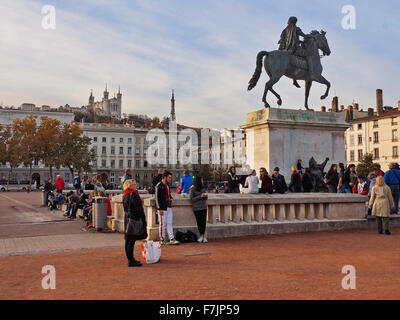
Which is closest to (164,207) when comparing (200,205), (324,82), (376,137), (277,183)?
(200,205)

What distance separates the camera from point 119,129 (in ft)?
389

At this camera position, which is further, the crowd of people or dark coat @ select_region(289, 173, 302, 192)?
dark coat @ select_region(289, 173, 302, 192)

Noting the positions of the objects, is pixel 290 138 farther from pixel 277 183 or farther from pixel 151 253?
pixel 151 253

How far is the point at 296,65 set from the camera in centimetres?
1736

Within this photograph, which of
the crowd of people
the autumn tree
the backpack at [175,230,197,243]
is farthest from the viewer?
the autumn tree

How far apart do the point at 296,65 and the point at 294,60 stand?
0.23m

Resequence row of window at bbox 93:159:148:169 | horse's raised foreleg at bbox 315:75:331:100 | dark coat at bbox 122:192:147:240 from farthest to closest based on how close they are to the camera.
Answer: row of window at bbox 93:159:148:169, horse's raised foreleg at bbox 315:75:331:100, dark coat at bbox 122:192:147:240

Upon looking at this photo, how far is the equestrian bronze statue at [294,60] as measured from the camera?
1689 cm

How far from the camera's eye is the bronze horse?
16.9 metres

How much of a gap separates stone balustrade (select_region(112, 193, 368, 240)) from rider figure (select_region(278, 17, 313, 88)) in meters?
6.67

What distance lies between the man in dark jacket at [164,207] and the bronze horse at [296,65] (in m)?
7.88

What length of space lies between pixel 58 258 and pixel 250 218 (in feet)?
18.4

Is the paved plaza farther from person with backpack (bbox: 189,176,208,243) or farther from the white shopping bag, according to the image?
person with backpack (bbox: 189,176,208,243)

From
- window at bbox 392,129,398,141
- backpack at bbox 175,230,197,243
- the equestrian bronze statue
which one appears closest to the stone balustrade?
backpack at bbox 175,230,197,243
